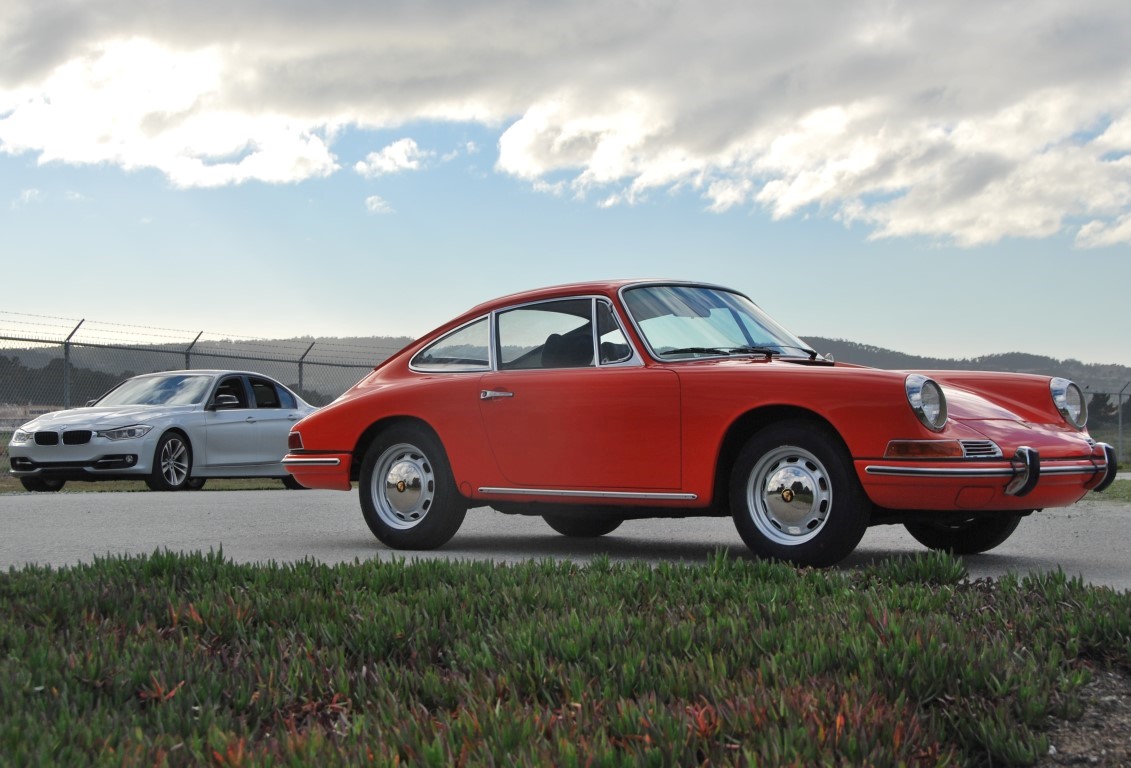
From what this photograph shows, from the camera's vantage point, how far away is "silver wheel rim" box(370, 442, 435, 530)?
7809 mm

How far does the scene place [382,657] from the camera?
4191mm

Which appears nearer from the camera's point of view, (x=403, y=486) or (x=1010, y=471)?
(x=1010, y=471)

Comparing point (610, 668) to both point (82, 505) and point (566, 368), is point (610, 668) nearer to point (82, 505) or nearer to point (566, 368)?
point (566, 368)

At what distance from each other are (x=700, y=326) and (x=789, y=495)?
1.36m

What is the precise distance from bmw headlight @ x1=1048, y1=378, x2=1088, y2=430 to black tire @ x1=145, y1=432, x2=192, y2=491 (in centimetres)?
1110

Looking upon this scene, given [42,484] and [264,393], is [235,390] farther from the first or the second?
[42,484]

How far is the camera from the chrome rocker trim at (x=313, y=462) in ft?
26.8

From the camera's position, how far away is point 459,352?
799 cm

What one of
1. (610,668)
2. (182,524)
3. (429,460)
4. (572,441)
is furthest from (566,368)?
(182,524)

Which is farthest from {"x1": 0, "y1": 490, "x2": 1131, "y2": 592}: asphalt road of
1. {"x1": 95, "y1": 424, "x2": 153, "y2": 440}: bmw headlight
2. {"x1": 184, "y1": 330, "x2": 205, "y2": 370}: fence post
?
{"x1": 184, "y1": 330, "x2": 205, "y2": 370}: fence post

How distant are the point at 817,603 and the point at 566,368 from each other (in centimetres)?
295

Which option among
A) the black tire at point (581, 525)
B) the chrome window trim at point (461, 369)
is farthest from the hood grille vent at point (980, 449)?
the black tire at point (581, 525)

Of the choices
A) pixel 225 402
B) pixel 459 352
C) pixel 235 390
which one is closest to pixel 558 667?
pixel 459 352

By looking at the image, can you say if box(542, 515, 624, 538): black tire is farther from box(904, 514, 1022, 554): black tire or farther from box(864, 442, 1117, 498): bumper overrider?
box(864, 442, 1117, 498): bumper overrider
